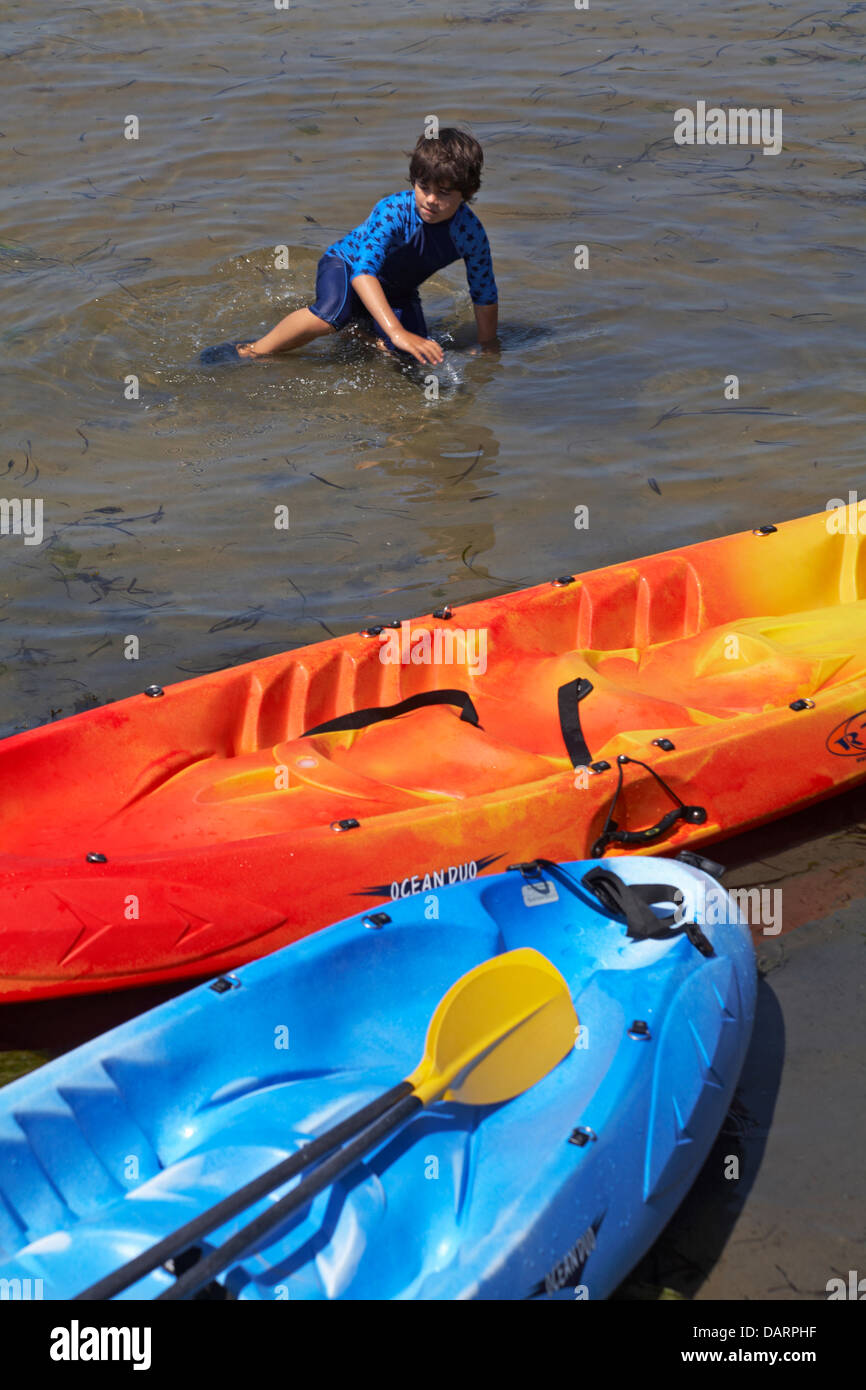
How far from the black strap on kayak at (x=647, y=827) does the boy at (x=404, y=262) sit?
118 inches

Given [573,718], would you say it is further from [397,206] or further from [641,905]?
[397,206]

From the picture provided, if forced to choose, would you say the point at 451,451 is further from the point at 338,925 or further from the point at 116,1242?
the point at 116,1242

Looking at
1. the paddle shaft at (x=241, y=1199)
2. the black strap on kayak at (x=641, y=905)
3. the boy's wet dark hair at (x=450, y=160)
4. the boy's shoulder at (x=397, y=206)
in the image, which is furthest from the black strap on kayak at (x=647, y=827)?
the boy's shoulder at (x=397, y=206)

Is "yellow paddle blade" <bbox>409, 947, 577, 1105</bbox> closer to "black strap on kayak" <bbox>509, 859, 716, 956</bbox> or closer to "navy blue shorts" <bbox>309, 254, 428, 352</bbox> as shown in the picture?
"black strap on kayak" <bbox>509, 859, 716, 956</bbox>

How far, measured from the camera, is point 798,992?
3447 mm

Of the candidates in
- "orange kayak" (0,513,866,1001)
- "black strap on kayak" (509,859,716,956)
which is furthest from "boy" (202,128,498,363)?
"black strap on kayak" (509,859,716,956)

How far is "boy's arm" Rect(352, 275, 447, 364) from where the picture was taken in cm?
596

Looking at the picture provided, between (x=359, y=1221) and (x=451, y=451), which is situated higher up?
(x=451, y=451)

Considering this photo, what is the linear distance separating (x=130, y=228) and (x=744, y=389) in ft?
13.3

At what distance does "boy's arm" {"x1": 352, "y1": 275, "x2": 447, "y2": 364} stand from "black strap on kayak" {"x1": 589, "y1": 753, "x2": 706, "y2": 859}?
2.94 meters

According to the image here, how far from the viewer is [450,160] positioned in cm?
550

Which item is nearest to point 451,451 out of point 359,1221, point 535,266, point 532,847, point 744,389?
point 744,389

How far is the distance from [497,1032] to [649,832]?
3.24ft

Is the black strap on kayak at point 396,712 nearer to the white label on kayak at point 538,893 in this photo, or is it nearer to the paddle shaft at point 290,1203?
the white label on kayak at point 538,893
